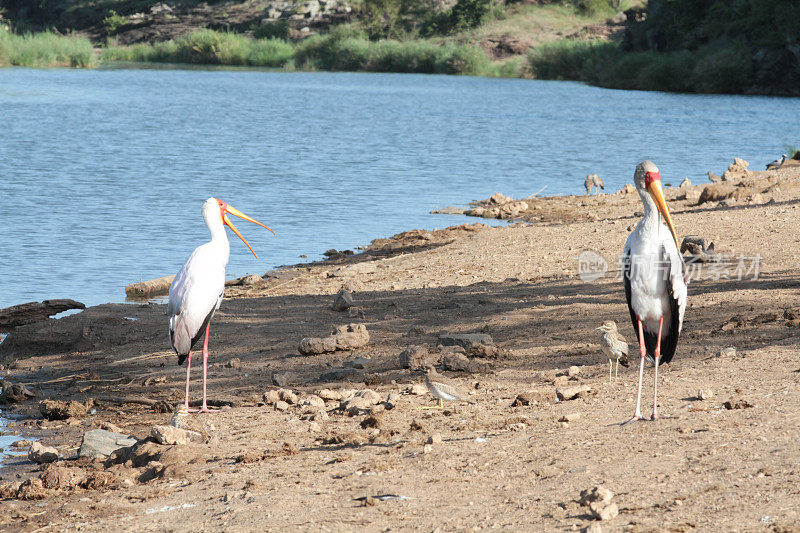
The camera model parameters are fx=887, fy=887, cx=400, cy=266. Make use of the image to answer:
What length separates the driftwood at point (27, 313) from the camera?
394 inches

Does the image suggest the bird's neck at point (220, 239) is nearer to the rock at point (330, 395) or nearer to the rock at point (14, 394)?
the rock at point (330, 395)

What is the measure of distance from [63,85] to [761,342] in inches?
1887

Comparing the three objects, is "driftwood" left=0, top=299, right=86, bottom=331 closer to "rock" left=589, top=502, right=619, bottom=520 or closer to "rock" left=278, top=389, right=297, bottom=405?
"rock" left=278, top=389, right=297, bottom=405

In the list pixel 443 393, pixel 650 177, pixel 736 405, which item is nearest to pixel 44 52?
pixel 443 393

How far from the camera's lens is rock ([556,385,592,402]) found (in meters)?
6.11

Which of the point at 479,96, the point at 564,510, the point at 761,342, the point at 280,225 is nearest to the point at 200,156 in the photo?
the point at 280,225

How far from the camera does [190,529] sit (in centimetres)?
438

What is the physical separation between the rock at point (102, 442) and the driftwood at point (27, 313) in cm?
435

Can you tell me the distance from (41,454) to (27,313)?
4550 millimetres

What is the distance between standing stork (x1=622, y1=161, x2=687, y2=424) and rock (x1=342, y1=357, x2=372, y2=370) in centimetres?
270

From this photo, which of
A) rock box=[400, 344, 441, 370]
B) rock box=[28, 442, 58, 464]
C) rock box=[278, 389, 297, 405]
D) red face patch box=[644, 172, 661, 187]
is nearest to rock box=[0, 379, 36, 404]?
rock box=[28, 442, 58, 464]

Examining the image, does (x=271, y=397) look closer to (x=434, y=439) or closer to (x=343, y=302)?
(x=434, y=439)

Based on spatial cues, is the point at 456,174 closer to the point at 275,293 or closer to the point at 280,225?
the point at 280,225

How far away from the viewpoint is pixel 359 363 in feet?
25.1
